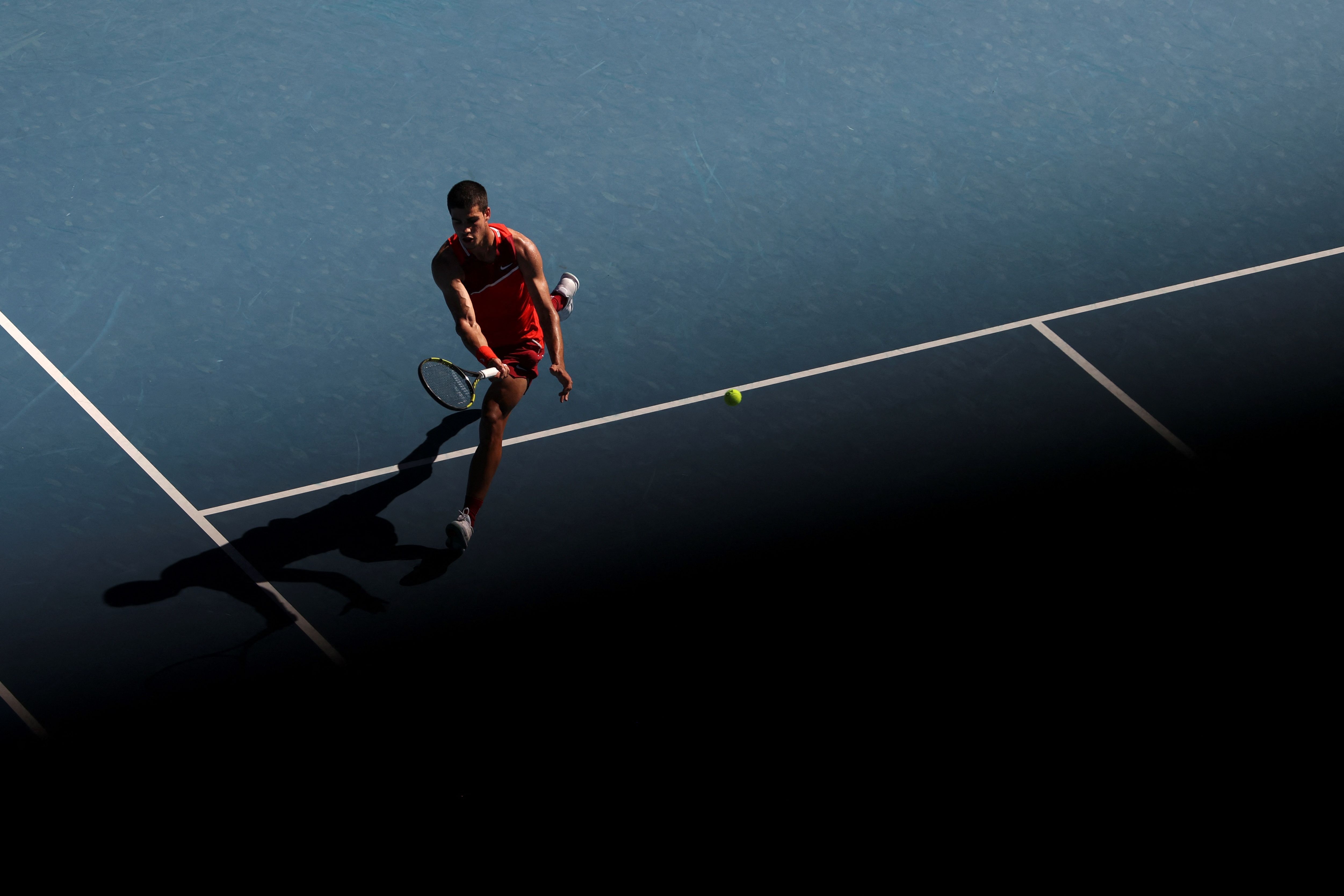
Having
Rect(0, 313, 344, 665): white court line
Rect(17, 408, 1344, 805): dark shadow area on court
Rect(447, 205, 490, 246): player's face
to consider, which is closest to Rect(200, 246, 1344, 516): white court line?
Rect(0, 313, 344, 665): white court line

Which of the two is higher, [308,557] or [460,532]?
[460,532]

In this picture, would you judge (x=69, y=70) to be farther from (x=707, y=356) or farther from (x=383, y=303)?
(x=707, y=356)

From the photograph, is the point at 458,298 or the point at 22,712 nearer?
the point at 22,712

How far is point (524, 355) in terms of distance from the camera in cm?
642

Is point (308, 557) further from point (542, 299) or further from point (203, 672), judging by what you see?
point (542, 299)

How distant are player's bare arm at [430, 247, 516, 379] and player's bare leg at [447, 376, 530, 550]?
0.09m

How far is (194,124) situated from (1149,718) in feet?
21.6

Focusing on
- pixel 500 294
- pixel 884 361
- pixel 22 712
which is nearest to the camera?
pixel 22 712

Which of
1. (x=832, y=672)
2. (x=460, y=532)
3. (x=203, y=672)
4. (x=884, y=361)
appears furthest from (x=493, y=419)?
(x=884, y=361)

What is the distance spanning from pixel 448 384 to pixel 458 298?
0.60 m

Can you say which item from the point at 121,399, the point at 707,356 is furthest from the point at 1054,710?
the point at 121,399

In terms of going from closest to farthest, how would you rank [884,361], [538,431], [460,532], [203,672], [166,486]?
1. [203,672]
2. [460,532]
3. [166,486]
4. [538,431]
5. [884,361]

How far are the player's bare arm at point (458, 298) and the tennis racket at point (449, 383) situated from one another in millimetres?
312

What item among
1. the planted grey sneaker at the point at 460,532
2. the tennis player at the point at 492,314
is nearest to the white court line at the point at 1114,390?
the tennis player at the point at 492,314
